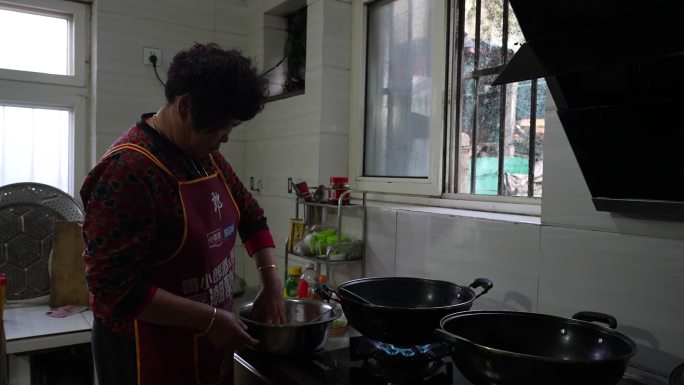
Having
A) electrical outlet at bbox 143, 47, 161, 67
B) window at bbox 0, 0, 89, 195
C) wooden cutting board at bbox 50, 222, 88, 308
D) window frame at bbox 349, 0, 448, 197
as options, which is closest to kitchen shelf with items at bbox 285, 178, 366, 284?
window frame at bbox 349, 0, 448, 197

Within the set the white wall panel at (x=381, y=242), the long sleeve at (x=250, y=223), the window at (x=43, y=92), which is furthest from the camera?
the window at (x=43, y=92)

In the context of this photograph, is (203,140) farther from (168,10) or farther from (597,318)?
(168,10)

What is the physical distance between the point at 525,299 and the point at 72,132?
6.71ft

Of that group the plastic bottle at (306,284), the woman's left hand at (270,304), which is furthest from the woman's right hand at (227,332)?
the plastic bottle at (306,284)

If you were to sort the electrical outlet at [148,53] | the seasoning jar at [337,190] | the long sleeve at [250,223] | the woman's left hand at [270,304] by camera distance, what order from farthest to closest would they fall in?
the electrical outlet at [148,53]
the seasoning jar at [337,190]
the long sleeve at [250,223]
the woman's left hand at [270,304]

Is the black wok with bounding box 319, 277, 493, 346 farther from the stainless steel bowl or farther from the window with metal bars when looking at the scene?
the window with metal bars

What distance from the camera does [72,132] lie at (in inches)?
91.2

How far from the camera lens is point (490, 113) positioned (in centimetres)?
158

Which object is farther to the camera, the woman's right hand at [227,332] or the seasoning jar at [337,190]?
the seasoning jar at [337,190]

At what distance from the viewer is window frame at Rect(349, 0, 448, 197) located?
1.66 metres

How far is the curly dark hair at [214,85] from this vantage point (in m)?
0.99

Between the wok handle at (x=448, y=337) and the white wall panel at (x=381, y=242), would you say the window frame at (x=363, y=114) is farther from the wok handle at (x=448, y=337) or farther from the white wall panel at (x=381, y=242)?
the wok handle at (x=448, y=337)

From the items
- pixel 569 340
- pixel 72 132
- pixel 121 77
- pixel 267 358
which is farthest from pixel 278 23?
pixel 569 340

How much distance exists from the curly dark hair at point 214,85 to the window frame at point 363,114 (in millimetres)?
789
